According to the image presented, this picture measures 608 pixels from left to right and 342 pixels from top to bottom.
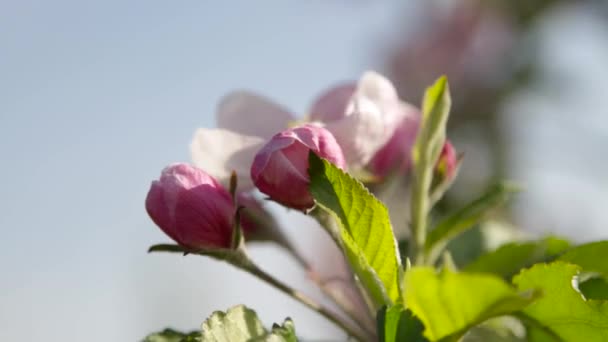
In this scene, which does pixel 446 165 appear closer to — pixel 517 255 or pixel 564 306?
pixel 517 255

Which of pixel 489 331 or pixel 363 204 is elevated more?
pixel 363 204

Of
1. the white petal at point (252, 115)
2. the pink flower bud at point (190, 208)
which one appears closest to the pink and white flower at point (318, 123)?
the white petal at point (252, 115)

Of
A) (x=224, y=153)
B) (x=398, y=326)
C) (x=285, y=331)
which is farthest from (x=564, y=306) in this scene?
(x=224, y=153)

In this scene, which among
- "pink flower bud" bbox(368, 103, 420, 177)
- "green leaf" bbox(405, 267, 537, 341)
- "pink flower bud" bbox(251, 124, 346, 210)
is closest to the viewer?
"green leaf" bbox(405, 267, 537, 341)

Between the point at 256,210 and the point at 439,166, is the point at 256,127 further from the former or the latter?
the point at 439,166

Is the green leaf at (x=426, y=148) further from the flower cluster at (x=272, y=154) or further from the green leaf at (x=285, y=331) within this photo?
the green leaf at (x=285, y=331)

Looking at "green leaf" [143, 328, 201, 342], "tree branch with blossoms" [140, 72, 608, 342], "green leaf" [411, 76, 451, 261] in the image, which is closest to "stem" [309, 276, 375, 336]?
"tree branch with blossoms" [140, 72, 608, 342]

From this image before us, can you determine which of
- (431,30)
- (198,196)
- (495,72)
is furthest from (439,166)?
(431,30)

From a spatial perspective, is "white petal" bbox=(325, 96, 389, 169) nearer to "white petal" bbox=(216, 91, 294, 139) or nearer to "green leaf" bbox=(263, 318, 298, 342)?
"white petal" bbox=(216, 91, 294, 139)
